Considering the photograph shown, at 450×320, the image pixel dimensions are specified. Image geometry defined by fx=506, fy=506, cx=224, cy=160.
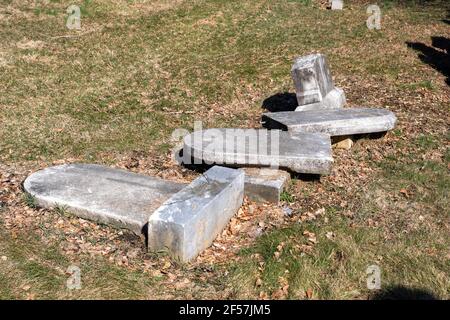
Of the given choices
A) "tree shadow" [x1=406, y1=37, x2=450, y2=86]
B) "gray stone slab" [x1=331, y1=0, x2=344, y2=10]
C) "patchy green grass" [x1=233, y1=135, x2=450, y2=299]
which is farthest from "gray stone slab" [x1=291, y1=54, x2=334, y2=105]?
"gray stone slab" [x1=331, y1=0, x2=344, y2=10]

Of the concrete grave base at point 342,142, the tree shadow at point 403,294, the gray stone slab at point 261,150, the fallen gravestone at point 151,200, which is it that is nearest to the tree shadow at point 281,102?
the concrete grave base at point 342,142

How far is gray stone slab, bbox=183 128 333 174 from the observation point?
6.82 m

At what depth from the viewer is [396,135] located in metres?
8.64

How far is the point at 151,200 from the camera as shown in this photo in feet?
20.0

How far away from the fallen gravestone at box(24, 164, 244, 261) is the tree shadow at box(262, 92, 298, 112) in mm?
4129

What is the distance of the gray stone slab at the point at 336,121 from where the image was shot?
310 inches

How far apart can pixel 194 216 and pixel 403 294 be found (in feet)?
7.29

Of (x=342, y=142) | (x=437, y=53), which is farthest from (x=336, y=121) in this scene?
(x=437, y=53)

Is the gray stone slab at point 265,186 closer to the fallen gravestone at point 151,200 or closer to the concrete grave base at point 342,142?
the fallen gravestone at point 151,200

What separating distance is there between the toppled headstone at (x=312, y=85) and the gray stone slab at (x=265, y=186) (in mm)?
2628

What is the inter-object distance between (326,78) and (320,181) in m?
2.86

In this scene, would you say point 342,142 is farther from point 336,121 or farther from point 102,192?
point 102,192

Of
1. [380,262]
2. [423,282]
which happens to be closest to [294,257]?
[380,262]

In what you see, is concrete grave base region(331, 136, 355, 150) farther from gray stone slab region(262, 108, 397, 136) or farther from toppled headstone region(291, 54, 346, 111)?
toppled headstone region(291, 54, 346, 111)
